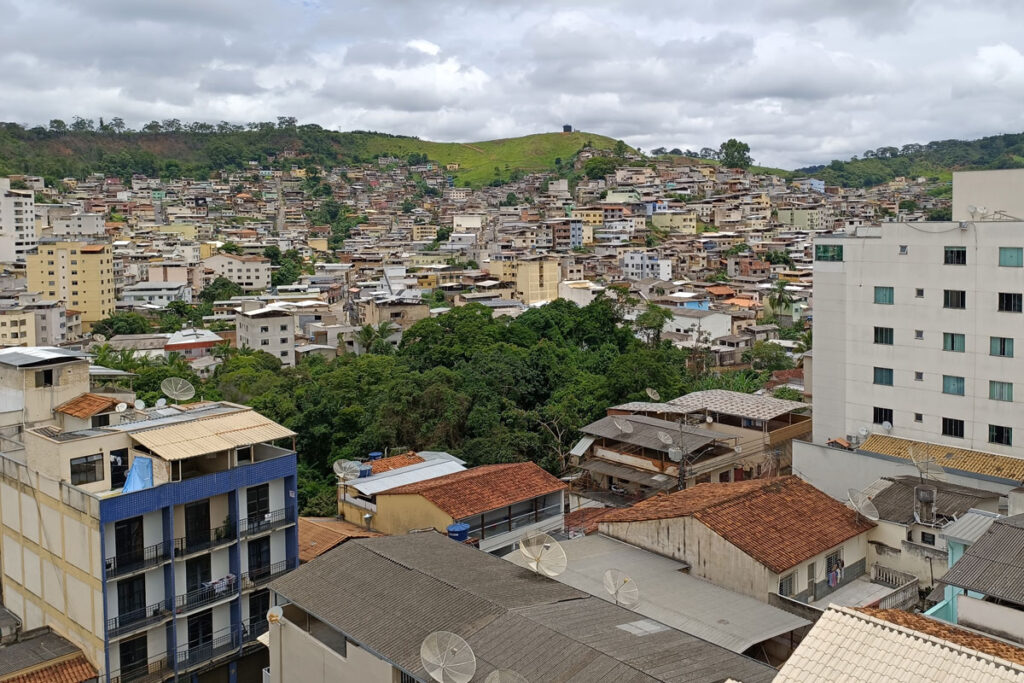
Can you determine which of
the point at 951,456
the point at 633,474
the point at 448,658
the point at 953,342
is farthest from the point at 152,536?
the point at 953,342

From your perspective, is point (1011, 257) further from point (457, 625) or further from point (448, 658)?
point (448, 658)

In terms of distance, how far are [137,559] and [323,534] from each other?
14.7 ft

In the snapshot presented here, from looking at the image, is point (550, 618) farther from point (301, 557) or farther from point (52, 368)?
point (52, 368)

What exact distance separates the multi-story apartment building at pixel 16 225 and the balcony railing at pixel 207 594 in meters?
73.3

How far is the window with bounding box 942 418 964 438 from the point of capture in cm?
2102

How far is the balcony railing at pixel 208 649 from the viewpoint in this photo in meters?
16.2

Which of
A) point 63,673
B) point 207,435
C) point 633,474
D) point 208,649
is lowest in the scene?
point 208,649

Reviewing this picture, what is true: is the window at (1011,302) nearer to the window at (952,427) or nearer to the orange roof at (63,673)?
the window at (952,427)

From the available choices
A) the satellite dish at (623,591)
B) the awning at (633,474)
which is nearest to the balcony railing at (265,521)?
the satellite dish at (623,591)

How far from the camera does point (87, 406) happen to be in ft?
63.0

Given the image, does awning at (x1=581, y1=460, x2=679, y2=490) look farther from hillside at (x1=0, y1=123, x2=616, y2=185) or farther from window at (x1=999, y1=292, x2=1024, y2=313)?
hillside at (x1=0, y1=123, x2=616, y2=185)

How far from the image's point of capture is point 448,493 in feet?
59.5

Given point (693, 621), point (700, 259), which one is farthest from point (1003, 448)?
point (700, 259)

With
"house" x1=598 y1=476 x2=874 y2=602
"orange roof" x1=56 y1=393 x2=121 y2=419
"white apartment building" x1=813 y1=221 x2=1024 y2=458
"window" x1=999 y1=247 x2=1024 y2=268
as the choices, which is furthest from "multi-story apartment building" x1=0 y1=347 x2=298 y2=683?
"window" x1=999 y1=247 x2=1024 y2=268
